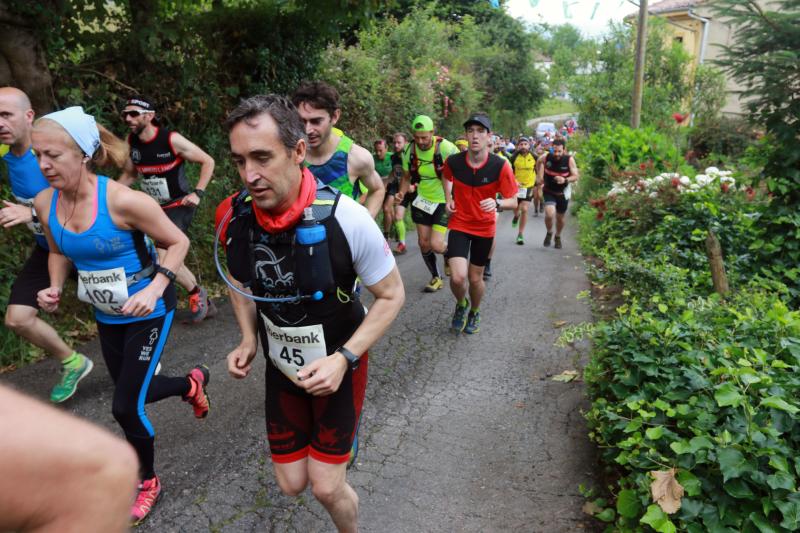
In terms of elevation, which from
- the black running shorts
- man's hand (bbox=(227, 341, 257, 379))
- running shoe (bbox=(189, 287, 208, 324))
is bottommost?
running shoe (bbox=(189, 287, 208, 324))

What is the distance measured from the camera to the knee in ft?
13.1

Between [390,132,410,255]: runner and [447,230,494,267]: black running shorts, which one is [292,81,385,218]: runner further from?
[390,132,410,255]: runner

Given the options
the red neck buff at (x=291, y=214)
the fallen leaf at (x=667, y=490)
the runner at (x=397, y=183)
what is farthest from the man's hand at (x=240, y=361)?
Answer: the runner at (x=397, y=183)

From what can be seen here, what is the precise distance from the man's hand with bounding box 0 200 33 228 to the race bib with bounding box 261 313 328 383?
91.5 inches

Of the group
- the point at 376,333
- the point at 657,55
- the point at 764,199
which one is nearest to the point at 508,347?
the point at 376,333

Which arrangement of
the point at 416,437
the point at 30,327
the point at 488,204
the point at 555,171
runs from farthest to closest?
1. the point at 555,171
2. the point at 488,204
3. the point at 416,437
4. the point at 30,327

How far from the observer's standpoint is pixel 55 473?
2.41 ft

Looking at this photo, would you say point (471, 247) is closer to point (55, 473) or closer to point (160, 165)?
point (160, 165)

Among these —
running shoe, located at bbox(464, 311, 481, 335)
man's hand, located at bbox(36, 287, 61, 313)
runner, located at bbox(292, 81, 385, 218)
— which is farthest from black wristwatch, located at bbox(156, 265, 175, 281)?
running shoe, located at bbox(464, 311, 481, 335)

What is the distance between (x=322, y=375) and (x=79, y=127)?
190 cm

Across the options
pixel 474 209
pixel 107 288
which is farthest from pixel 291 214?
pixel 474 209

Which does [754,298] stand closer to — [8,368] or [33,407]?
[33,407]

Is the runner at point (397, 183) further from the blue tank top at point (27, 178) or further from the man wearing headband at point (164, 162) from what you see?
the blue tank top at point (27, 178)

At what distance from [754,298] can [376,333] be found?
3723mm
